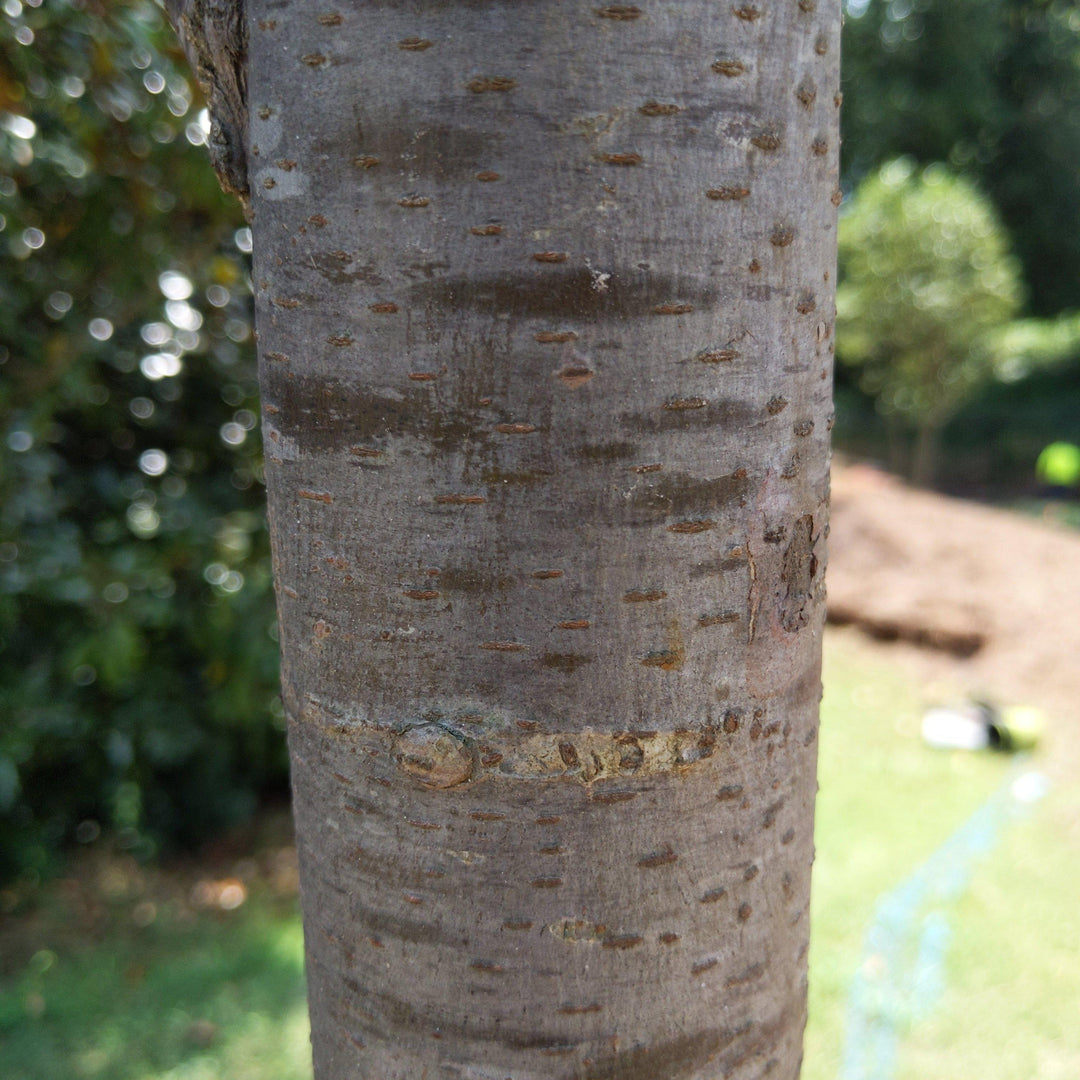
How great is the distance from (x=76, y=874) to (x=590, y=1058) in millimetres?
4273

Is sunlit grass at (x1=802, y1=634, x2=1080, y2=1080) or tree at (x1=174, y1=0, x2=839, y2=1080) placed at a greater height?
tree at (x1=174, y1=0, x2=839, y2=1080)

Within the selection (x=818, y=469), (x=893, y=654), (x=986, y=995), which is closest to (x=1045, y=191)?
(x=893, y=654)

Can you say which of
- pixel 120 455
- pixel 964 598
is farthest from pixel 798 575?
pixel 964 598

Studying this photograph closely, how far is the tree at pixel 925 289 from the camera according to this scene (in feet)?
46.5

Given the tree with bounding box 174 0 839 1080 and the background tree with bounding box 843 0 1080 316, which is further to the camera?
the background tree with bounding box 843 0 1080 316

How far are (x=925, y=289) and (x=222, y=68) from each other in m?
15.0

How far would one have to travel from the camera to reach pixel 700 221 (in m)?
0.77

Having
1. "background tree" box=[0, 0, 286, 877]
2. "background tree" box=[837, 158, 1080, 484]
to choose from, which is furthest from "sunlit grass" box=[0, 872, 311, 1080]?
"background tree" box=[837, 158, 1080, 484]

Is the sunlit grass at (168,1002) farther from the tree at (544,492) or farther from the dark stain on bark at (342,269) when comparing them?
the dark stain on bark at (342,269)

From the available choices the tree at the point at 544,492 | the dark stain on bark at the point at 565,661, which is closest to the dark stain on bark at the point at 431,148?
the tree at the point at 544,492

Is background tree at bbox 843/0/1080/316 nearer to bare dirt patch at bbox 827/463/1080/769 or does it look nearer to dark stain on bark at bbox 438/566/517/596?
bare dirt patch at bbox 827/463/1080/769

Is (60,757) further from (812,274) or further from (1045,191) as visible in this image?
(1045,191)

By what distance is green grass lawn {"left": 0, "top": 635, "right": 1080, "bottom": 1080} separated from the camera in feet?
11.3

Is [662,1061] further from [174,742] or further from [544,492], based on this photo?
[174,742]
